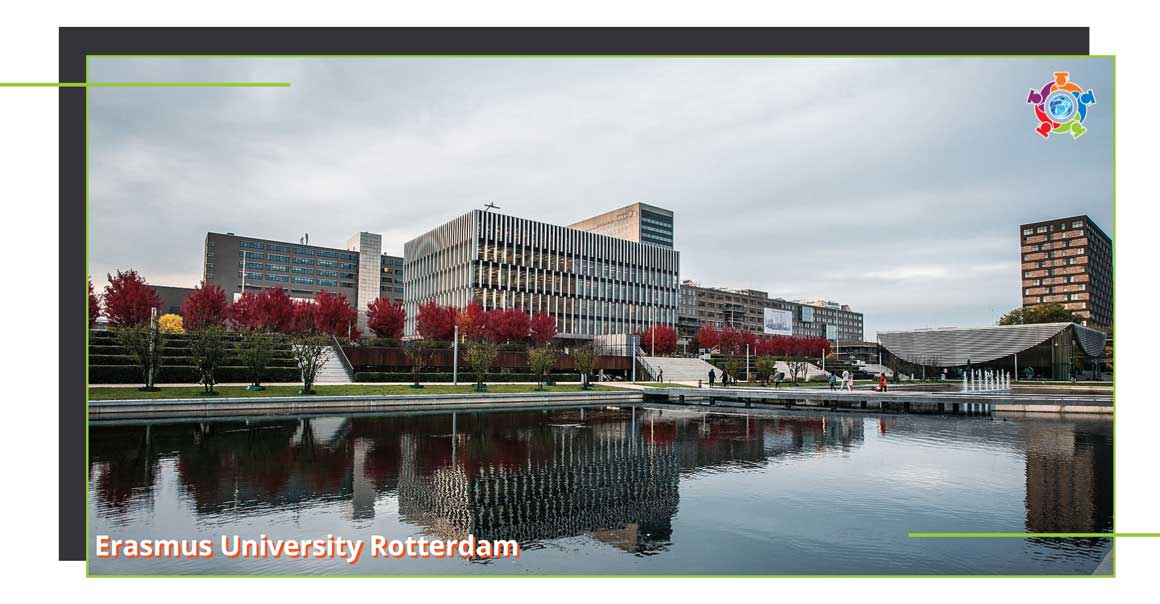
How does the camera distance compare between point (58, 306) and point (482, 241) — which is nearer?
point (58, 306)

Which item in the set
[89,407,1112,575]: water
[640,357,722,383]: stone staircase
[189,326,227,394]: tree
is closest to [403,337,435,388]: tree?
[189,326,227,394]: tree

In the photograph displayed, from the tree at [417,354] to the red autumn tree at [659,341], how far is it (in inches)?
1681

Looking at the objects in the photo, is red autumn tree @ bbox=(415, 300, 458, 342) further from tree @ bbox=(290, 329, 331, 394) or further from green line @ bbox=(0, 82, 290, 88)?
green line @ bbox=(0, 82, 290, 88)

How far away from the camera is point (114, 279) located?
50062 millimetres

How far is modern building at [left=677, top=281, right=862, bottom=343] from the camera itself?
14288 cm

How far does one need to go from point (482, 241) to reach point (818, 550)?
258 ft

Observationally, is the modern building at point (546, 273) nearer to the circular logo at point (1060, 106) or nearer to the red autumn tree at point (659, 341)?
the red autumn tree at point (659, 341)

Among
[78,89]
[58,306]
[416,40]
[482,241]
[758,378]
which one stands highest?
[482,241]

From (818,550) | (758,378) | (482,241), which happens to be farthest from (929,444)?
(482,241)

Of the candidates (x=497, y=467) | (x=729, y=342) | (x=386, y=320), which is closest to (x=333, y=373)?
(x=386, y=320)

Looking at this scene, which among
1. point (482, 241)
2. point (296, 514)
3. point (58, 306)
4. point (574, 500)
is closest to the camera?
point (58, 306)

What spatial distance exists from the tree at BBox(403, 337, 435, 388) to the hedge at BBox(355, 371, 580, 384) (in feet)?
2.39

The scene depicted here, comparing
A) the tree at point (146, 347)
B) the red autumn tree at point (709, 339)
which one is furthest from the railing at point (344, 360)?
the red autumn tree at point (709, 339)

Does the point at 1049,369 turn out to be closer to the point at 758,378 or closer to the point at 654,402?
the point at 758,378
